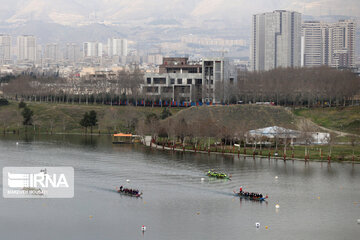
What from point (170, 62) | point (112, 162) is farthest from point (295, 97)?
point (112, 162)

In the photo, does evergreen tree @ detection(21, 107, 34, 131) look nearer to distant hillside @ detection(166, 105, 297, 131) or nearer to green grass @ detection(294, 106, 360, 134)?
distant hillside @ detection(166, 105, 297, 131)

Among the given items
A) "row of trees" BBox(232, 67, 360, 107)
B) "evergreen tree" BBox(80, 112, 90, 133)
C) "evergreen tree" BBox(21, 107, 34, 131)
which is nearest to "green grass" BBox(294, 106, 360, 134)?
"row of trees" BBox(232, 67, 360, 107)

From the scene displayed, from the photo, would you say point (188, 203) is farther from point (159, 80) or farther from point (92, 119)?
point (159, 80)

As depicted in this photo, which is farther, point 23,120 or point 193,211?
point 23,120

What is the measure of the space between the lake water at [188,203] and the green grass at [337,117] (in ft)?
81.7

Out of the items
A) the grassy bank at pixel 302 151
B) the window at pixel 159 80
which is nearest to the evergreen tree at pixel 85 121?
the grassy bank at pixel 302 151

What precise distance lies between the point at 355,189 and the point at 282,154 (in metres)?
17.5

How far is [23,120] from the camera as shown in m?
104

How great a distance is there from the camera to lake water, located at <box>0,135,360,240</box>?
135 ft

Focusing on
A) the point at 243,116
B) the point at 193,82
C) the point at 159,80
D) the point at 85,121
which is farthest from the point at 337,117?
the point at 159,80

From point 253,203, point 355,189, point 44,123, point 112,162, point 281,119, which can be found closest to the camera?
point 253,203

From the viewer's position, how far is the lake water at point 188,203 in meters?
41.0

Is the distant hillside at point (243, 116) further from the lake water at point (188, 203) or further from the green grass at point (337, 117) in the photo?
the lake water at point (188, 203)

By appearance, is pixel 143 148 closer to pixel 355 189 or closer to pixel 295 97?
pixel 355 189
